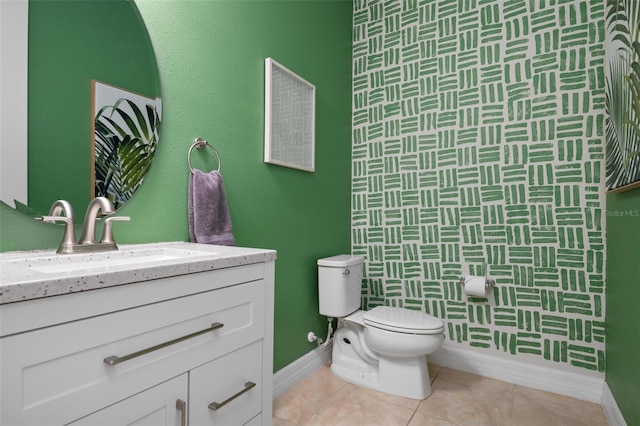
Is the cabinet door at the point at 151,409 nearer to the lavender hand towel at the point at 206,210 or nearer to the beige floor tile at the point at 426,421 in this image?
the lavender hand towel at the point at 206,210

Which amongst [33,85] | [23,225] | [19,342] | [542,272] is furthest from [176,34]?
[542,272]

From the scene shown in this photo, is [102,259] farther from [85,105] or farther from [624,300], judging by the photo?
[624,300]

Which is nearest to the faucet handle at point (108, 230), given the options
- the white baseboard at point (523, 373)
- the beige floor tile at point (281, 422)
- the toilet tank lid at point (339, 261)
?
the beige floor tile at point (281, 422)

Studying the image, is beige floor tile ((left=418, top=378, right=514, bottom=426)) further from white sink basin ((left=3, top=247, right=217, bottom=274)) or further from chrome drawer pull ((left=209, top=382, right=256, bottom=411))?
white sink basin ((left=3, top=247, right=217, bottom=274))

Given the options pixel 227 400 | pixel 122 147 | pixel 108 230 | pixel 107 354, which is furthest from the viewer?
pixel 122 147

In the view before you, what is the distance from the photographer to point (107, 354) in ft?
2.42

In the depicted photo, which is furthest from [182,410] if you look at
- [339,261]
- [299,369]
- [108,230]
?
[339,261]

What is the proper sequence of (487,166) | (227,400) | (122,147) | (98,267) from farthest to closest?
(487,166) → (122,147) → (227,400) → (98,267)

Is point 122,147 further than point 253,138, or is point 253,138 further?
point 253,138

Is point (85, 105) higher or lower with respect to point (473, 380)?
higher

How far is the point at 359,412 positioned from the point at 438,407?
1.36 ft

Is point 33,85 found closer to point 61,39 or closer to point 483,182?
point 61,39

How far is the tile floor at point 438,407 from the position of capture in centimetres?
169

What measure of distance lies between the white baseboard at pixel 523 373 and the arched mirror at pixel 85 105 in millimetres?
2116
